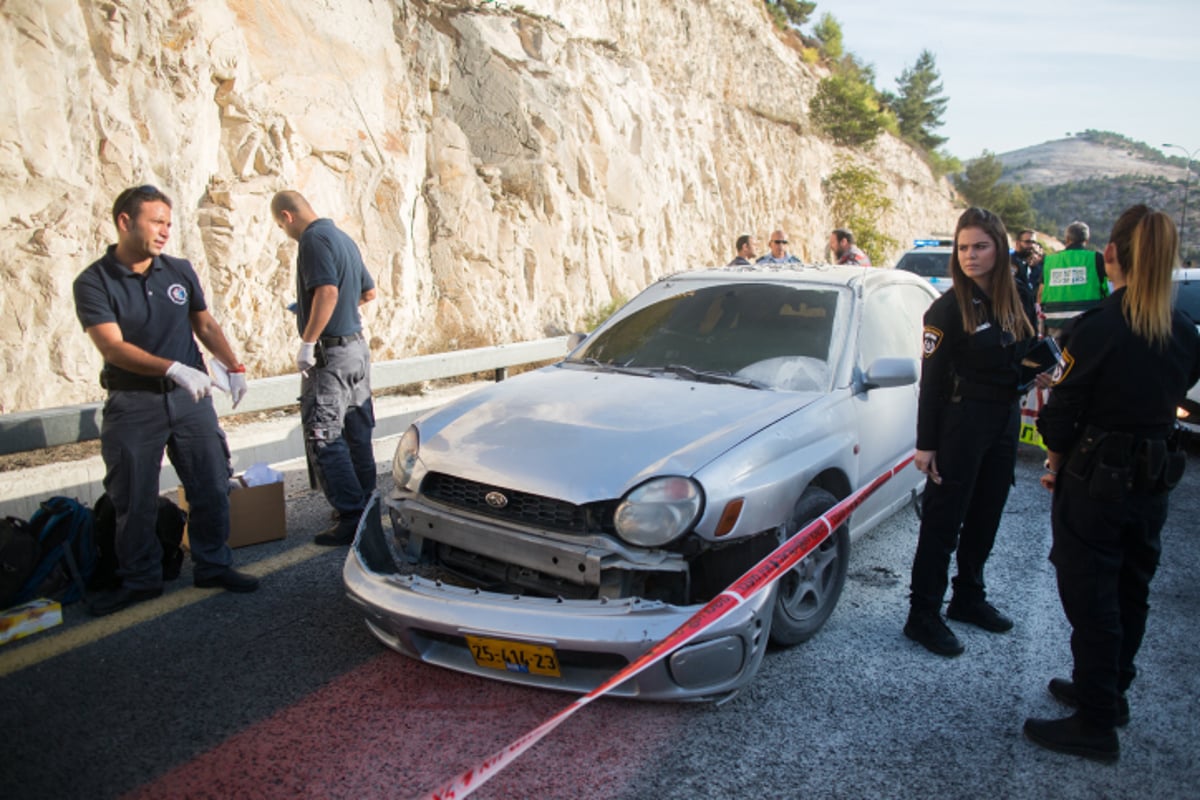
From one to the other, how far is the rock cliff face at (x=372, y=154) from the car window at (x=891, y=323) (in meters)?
6.66

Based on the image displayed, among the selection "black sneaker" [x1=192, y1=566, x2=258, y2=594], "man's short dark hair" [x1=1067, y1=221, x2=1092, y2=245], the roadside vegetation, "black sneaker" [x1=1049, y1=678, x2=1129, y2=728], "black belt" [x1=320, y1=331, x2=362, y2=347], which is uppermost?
the roadside vegetation

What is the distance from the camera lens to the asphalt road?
8.54 feet

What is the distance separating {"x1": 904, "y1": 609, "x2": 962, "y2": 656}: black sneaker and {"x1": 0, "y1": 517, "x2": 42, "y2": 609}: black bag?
397 cm

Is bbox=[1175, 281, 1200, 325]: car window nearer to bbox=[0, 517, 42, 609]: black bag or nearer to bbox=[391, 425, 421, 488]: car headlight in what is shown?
bbox=[391, 425, 421, 488]: car headlight

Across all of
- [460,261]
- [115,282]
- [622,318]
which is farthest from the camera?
[460,261]

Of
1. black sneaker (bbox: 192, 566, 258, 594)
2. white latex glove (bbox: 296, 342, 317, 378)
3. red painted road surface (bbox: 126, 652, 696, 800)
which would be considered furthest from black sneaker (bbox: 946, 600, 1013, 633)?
white latex glove (bbox: 296, 342, 317, 378)

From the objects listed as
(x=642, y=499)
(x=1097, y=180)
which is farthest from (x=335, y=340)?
(x=1097, y=180)

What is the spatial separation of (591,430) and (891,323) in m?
2.11

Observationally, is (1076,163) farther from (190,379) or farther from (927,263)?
(190,379)

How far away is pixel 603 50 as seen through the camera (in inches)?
711

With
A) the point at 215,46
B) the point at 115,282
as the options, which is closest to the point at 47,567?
the point at 115,282

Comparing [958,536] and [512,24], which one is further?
[512,24]

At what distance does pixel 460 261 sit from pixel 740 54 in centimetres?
1699

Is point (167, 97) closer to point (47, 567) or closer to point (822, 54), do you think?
point (47, 567)
